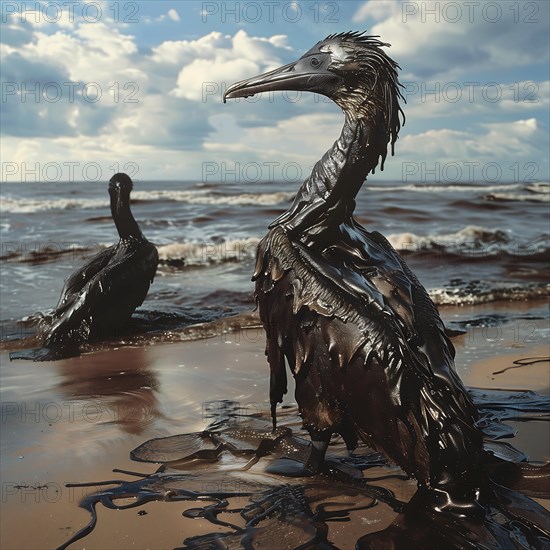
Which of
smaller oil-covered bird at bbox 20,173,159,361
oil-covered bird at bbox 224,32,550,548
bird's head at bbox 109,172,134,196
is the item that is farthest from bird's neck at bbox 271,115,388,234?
bird's head at bbox 109,172,134,196

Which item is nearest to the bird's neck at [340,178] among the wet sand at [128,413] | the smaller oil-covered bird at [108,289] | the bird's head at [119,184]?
the wet sand at [128,413]

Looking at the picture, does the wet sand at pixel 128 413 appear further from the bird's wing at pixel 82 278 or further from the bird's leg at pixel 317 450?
the bird's wing at pixel 82 278

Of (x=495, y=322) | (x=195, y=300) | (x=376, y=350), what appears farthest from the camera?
(x=195, y=300)

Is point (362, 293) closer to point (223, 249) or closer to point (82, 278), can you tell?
point (82, 278)

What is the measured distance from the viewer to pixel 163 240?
16.7 metres

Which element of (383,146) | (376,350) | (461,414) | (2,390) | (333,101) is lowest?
(2,390)

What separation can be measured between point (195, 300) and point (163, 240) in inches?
279

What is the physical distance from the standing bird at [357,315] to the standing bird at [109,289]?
4126 mm

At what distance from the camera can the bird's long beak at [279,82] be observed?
11.1 ft

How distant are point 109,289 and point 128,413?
2960 millimetres

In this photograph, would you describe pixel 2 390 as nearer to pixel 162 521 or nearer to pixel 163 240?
pixel 162 521

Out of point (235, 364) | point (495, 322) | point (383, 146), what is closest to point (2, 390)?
point (235, 364)

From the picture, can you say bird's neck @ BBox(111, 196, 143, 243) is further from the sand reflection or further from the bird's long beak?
the bird's long beak

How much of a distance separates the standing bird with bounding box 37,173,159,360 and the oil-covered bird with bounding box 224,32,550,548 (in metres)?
4.14
